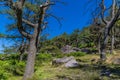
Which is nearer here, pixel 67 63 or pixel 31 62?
pixel 31 62

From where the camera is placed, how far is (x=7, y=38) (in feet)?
73.9

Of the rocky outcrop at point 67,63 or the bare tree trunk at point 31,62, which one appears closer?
the bare tree trunk at point 31,62

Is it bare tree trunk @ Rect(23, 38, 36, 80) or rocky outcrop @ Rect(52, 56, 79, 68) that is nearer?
bare tree trunk @ Rect(23, 38, 36, 80)

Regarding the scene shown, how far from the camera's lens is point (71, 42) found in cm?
7344

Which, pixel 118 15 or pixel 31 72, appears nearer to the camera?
pixel 31 72

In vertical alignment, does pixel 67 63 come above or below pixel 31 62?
below

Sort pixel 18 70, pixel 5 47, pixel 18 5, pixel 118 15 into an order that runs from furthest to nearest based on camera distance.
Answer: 1. pixel 5 47
2. pixel 118 15
3. pixel 18 70
4. pixel 18 5

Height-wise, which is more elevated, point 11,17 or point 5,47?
point 11,17

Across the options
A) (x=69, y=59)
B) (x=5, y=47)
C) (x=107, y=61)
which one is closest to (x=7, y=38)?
(x=5, y=47)

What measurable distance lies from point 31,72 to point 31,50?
117 cm

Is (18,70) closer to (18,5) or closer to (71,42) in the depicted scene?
(18,5)

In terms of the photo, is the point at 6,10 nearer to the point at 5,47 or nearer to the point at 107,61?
the point at 5,47

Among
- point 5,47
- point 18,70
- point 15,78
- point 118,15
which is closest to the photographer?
point 15,78

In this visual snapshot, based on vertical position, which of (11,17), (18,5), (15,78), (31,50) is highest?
(11,17)
